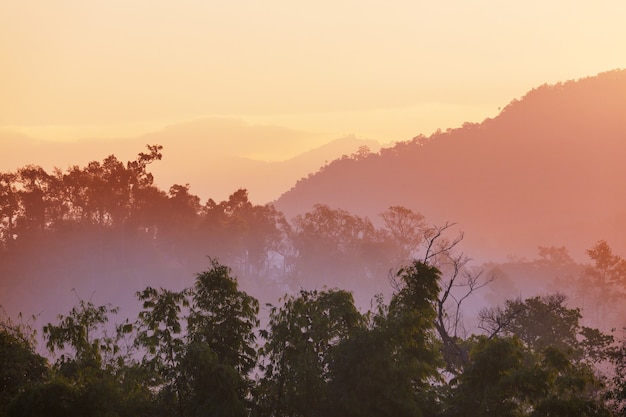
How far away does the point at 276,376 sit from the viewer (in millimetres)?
22906

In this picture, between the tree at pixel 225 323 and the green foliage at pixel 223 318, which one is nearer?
the tree at pixel 225 323

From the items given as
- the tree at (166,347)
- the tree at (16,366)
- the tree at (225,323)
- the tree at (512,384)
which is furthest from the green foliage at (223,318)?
the tree at (512,384)

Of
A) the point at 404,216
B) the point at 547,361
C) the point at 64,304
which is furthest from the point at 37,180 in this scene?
the point at 547,361

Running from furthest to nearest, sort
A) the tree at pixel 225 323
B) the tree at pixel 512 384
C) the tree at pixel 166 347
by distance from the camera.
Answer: the tree at pixel 225 323 < the tree at pixel 166 347 < the tree at pixel 512 384

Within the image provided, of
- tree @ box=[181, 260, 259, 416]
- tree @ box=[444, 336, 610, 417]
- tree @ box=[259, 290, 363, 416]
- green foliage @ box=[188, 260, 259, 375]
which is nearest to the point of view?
tree @ box=[444, 336, 610, 417]

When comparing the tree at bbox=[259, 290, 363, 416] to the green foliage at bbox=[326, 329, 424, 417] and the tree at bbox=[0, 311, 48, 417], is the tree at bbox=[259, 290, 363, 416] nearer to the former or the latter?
the green foliage at bbox=[326, 329, 424, 417]

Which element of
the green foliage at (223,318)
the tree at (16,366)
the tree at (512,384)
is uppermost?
the green foliage at (223,318)

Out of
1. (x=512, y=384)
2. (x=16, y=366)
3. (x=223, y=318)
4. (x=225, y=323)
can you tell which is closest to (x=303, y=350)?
(x=225, y=323)

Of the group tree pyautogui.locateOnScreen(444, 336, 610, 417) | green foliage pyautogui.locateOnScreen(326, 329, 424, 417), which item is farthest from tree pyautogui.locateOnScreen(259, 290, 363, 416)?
tree pyautogui.locateOnScreen(444, 336, 610, 417)

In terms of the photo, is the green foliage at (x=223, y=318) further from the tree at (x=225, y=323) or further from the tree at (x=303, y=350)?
the tree at (x=303, y=350)

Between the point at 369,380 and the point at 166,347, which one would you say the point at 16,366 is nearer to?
the point at 166,347

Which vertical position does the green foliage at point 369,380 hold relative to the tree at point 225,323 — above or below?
below

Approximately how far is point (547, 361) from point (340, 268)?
70658 mm

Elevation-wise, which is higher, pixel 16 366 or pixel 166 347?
pixel 166 347
